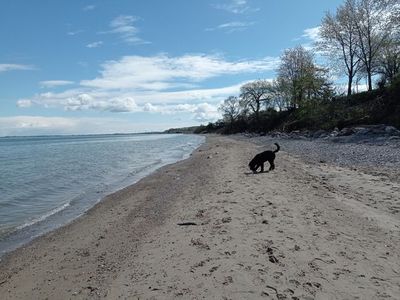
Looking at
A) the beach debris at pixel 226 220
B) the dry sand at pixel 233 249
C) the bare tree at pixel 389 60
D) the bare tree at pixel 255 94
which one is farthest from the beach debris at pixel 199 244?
the bare tree at pixel 255 94

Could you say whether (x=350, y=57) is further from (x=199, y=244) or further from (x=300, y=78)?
(x=199, y=244)

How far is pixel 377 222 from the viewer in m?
7.52

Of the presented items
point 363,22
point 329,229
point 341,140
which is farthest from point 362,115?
point 329,229

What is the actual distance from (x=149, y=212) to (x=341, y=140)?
69.5 ft

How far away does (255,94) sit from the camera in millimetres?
96500

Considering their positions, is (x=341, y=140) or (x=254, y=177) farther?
(x=341, y=140)

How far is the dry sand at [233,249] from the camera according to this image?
5102 mm

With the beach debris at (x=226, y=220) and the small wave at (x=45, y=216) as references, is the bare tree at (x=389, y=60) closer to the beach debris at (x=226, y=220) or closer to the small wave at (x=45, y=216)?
the small wave at (x=45, y=216)

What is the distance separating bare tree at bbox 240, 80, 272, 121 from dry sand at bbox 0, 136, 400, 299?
→ 84749mm

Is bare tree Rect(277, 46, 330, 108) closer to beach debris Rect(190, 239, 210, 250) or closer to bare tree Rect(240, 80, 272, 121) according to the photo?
bare tree Rect(240, 80, 272, 121)

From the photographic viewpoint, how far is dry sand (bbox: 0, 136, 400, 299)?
5.10m

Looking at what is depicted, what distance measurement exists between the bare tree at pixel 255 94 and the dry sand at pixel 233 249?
84749 millimetres

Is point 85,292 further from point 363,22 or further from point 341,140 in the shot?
point 363,22

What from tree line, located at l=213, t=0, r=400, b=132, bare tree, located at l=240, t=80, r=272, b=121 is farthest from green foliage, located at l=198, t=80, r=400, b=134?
bare tree, located at l=240, t=80, r=272, b=121
